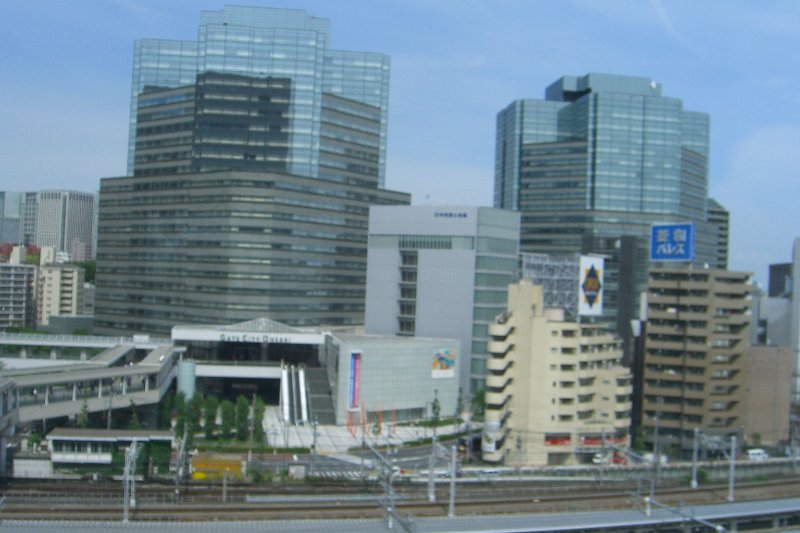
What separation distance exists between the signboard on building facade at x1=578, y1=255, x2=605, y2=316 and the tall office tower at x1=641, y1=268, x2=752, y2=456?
581 centimetres

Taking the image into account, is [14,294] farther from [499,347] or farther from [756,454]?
[756,454]

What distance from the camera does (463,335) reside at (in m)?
69.2

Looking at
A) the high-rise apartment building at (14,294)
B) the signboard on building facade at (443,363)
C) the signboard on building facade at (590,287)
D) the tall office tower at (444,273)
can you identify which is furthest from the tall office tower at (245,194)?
the signboard on building facade at (590,287)

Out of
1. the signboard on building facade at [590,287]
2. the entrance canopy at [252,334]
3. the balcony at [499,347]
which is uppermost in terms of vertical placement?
the signboard on building facade at [590,287]

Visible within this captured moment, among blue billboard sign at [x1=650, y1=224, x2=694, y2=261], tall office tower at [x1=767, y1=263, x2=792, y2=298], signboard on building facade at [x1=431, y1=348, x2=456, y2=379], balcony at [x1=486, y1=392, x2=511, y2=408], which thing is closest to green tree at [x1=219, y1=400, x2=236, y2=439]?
balcony at [x1=486, y1=392, x2=511, y2=408]

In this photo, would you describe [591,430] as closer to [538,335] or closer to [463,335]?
[538,335]

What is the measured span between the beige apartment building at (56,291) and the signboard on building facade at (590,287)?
9290cm

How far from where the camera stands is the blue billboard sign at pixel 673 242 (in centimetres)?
5550

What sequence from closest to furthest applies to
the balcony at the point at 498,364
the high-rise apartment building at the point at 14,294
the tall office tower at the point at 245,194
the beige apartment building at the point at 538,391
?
the beige apartment building at the point at 538,391 < the balcony at the point at 498,364 < the tall office tower at the point at 245,194 < the high-rise apartment building at the point at 14,294

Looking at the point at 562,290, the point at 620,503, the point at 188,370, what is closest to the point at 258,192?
the point at 188,370

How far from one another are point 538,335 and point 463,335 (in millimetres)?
20725

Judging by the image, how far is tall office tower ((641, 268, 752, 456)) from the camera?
55125mm

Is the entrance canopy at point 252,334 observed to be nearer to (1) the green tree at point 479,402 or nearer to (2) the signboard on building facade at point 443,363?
(2) the signboard on building facade at point 443,363

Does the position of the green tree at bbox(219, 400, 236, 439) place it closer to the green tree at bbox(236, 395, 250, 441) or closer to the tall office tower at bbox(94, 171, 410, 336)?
the green tree at bbox(236, 395, 250, 441)
